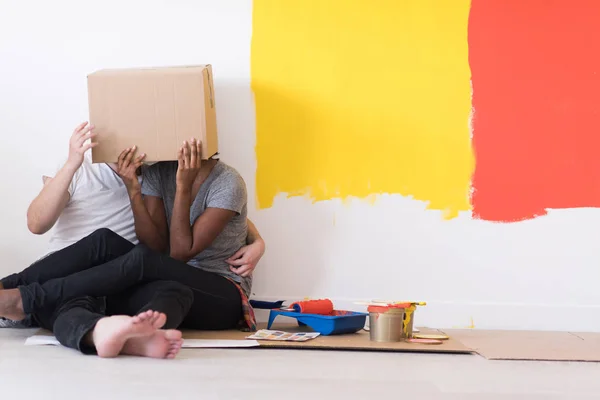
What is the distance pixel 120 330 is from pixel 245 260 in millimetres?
774

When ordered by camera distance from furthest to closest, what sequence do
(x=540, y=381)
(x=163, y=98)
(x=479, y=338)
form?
(x=479, y=338), (x=163, y=98), (x=540, y=381)

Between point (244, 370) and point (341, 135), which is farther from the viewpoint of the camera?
point (341, 135)

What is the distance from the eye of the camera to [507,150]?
271cm

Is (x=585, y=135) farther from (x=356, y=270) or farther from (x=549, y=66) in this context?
(x=356, y=270)

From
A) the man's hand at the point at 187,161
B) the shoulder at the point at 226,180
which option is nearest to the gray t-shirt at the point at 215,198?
the shoulder at the point at 226,180

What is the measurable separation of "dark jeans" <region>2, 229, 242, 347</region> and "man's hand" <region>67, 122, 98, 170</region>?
229mm

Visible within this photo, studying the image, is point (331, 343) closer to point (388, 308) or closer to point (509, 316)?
point (388, 308)

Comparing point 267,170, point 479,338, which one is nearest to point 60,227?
point 267,170

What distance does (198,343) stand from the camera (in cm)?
198

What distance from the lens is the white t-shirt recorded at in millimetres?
2395

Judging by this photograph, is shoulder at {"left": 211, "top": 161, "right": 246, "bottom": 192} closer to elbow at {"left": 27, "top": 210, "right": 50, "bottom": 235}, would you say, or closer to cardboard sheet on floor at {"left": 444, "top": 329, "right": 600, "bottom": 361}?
elbow at {"left": 27, "top": 210, "right": 50, "bottom": 235}

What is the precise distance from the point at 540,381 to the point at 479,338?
761 millimetres

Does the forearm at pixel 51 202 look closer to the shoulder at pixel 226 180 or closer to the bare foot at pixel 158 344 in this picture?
the shoulder at pixel 226 180

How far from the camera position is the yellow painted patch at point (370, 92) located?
2.71 metres
